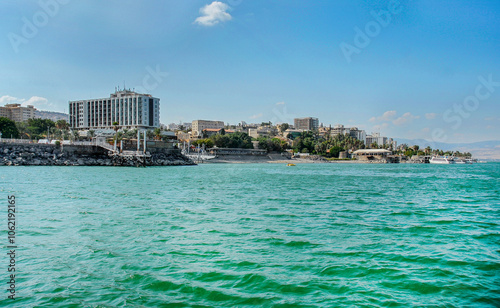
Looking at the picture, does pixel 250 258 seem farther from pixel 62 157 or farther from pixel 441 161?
pixel 441 161

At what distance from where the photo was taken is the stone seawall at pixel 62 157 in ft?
195

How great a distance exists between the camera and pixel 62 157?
64562 millimetres

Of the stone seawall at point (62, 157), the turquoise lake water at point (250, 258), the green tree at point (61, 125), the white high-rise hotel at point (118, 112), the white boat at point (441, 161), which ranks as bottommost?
the white boat at point (441, 161)

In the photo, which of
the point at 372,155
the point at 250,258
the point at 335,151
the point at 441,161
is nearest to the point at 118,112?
the point at 335,151

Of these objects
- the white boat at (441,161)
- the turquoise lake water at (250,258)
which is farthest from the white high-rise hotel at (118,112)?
the turquoise lake water at (250,258)

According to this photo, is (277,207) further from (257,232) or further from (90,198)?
(90,198)

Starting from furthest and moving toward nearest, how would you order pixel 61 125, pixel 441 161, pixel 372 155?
pixel 372 155
pixel 441 161
pixel 61 125

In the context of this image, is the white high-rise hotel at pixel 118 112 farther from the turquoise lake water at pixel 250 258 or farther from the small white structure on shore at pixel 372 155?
the turquoise lake water at pixel 250 258

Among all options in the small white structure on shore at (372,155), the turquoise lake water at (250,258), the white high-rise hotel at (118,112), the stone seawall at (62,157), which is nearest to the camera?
the turquoise lake water at (250,258)

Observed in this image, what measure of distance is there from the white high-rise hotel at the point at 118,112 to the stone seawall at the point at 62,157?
7490cm

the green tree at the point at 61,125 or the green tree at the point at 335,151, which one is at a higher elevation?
the green tree at the point at 61,125

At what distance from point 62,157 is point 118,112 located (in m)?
92.6

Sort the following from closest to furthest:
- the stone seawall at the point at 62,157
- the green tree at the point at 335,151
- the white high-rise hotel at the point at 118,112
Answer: the stone seawall at the point at 62,157
the white high-rise hotel at the point at 118,112
the green tree at the point at 335,151

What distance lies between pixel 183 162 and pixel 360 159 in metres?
105
